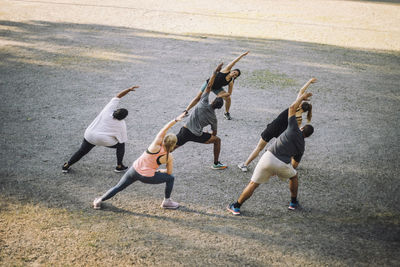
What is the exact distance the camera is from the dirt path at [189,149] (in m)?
4.63

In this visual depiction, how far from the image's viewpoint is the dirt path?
4.63 meters

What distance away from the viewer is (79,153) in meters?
6.13

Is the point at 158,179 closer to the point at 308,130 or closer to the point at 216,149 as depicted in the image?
the point at 216,149

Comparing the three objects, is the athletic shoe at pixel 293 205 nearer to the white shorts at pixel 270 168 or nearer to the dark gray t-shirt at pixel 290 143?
the white shorts at pixel 270 168

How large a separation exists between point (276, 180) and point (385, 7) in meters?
24.0

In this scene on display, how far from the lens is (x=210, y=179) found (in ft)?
21.2

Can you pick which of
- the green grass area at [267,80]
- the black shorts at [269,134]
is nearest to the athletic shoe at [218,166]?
the black shorts at [269,134]

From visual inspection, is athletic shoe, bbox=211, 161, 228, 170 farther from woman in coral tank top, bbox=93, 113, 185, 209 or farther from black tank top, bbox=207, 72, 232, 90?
black tank top, bbox=207, 72, 232, 90

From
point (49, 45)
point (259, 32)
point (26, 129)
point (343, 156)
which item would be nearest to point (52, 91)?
point (26, 129)

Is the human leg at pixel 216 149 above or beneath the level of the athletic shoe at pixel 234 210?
above

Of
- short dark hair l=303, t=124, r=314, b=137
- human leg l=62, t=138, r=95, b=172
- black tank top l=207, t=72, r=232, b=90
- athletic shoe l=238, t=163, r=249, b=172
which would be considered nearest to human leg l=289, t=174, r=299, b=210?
short dark hair l=303, t=124, r=314, b=137

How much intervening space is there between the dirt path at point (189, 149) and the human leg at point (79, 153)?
0.66 feet

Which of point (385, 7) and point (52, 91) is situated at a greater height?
point (385, 7)

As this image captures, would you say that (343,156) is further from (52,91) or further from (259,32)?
(259,32)
